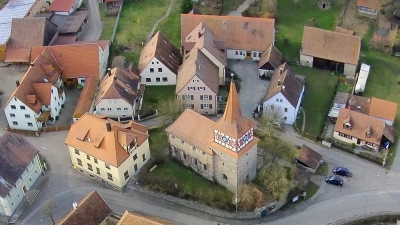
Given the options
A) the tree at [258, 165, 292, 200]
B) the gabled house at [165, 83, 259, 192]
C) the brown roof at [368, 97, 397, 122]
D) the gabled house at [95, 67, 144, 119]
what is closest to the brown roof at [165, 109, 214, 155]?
the gabled house at [165, 83, 259, 192]

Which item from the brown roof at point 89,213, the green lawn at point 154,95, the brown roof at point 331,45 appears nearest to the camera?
the brown roof at point 89,213

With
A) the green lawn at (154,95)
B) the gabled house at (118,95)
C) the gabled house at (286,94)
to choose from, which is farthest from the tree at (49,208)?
the gabled house at (286,94)

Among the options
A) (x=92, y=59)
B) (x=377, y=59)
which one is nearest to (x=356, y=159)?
(x=377, y=59)

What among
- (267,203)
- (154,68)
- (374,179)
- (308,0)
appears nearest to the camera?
(267,203)

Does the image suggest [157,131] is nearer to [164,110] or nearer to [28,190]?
[164,110]

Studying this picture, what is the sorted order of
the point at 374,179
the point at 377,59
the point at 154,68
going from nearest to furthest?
1. the point at 374,179
2. the point at 154,68
3. the point at 377,59

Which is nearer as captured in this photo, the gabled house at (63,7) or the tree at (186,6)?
the tree at (186,6)

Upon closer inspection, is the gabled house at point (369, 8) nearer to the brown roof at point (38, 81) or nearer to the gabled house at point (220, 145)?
the gabled house at point (220, 145)
